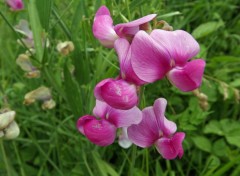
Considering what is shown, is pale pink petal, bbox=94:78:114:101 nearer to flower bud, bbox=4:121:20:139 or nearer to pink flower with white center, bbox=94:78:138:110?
pink flower with white center, bbox=94:78:138:110

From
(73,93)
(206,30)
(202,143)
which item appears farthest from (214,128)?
(73,93)

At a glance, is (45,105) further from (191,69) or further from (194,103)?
(191,69)

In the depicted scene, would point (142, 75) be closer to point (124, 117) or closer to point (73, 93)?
point (124, 117)

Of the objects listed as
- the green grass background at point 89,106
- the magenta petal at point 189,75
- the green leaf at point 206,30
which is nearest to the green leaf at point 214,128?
the green grass background at point 89,106

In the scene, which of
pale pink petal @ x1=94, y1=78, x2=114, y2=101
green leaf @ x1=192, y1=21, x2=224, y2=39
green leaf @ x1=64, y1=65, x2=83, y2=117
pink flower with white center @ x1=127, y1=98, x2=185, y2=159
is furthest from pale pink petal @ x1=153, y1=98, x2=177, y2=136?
green leaf @ x1=192, y1=21, x2=224, y2=39

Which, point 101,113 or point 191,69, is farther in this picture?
point 101,113

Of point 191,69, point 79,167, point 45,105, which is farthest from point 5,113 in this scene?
point 191,69

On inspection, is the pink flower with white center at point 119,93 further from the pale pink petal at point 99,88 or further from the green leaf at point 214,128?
the green leaf at point 214,128
